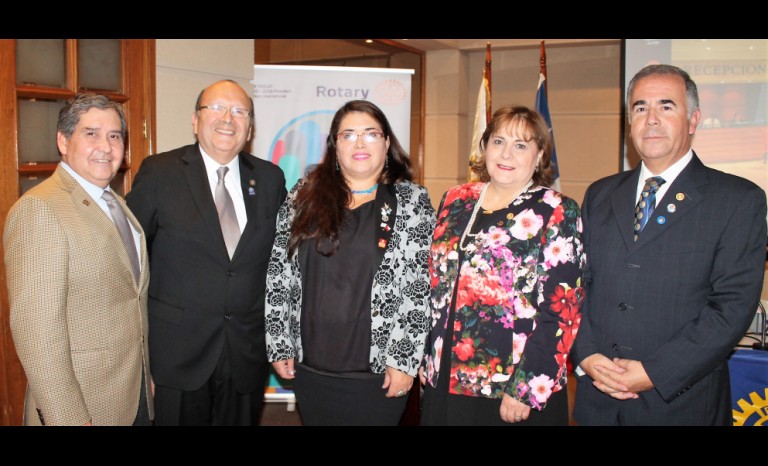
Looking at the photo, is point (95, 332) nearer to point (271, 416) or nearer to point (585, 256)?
point (585, 256)

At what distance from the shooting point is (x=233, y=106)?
262 centimetres

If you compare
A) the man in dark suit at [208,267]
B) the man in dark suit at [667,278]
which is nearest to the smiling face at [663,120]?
the man in dark suit at [667,278]

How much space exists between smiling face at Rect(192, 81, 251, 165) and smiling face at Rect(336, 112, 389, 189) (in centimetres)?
47

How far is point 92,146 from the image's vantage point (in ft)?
6.99

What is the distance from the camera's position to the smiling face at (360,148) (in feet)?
8.00

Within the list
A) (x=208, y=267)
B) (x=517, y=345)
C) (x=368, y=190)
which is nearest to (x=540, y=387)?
(x=517, y=345)

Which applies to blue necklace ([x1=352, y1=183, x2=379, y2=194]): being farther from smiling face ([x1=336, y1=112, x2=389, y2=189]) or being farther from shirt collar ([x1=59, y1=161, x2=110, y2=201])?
shirt collar ([x1=59, y1=161, x2=110, y2=201])

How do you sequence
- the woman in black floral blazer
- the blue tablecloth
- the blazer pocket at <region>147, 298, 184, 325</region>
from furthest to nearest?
the blue tablecloth
the blazer pocket at <region>147, 298, 184, 325</region>
the woman in black floral blazer

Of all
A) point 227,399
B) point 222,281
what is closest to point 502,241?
point 222,281

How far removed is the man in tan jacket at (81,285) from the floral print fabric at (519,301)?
1.18m

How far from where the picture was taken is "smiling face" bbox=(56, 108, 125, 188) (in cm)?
213

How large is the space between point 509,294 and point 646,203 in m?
0.63

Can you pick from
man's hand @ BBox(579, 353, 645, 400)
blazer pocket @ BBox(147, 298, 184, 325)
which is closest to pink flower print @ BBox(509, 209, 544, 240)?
man's hand @ BBox(579, 353, 645, 400)

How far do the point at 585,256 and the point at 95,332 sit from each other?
1.76 m
